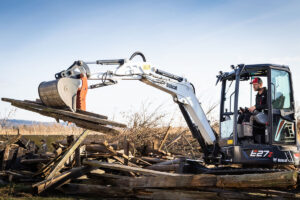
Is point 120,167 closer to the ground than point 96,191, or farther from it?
farther from it

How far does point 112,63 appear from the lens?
328 inches

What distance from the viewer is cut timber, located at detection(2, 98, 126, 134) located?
687 cm

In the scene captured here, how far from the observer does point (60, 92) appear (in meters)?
6.70

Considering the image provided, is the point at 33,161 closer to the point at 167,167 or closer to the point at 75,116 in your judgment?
the point at 167,167

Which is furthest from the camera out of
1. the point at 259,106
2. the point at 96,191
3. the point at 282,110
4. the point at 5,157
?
the point at 5,157

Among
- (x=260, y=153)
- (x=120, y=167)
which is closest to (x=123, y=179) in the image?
(x=120, y=167)

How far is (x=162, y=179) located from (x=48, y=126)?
13245 mm

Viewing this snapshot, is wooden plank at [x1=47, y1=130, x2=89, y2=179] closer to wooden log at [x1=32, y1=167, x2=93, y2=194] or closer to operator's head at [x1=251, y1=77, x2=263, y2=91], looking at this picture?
wooden log at [x1=32, y1=167, x2=93, y2=194]

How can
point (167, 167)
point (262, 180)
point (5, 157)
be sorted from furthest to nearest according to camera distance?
1. point (5, 157)
2. point (167, 167)
3. point (262, 180)

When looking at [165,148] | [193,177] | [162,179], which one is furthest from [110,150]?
[165,148]

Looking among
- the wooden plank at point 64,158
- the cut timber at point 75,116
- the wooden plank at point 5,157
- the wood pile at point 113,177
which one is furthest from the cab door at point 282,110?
the wooden plank at point 5,157

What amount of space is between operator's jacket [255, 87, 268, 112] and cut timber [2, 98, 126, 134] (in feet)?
10.1

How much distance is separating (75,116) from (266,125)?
406 centimetres

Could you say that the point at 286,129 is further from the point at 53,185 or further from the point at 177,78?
the point at 53,185
